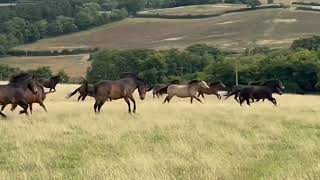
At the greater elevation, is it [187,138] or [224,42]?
[187,138]

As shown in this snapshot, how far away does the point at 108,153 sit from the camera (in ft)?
41.9

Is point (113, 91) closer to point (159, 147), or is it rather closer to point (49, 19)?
point (159, 147)

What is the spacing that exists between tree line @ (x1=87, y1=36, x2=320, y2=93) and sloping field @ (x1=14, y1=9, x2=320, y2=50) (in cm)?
1101

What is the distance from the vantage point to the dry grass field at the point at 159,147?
35.0 ft

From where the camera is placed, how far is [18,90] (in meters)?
20.2

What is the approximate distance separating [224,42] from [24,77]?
10285cm

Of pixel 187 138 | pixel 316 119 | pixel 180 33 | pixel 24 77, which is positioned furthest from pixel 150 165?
pixel 180 33

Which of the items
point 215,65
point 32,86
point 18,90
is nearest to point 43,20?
point 215,65

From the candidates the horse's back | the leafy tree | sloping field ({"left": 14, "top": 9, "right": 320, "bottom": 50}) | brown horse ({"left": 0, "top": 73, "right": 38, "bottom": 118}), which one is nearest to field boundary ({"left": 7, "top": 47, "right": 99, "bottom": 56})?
sloping field ({"left": 14, "top": 9, "right": 320, "bottom": 50})

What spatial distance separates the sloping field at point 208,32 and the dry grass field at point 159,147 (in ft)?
324

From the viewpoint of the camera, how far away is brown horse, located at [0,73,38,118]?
19.8m

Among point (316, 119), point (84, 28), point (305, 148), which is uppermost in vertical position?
point (305, 148)

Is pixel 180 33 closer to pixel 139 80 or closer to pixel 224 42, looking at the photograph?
pixel 224 42

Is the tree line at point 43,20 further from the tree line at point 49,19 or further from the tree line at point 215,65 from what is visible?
the tree line at point 215,65
